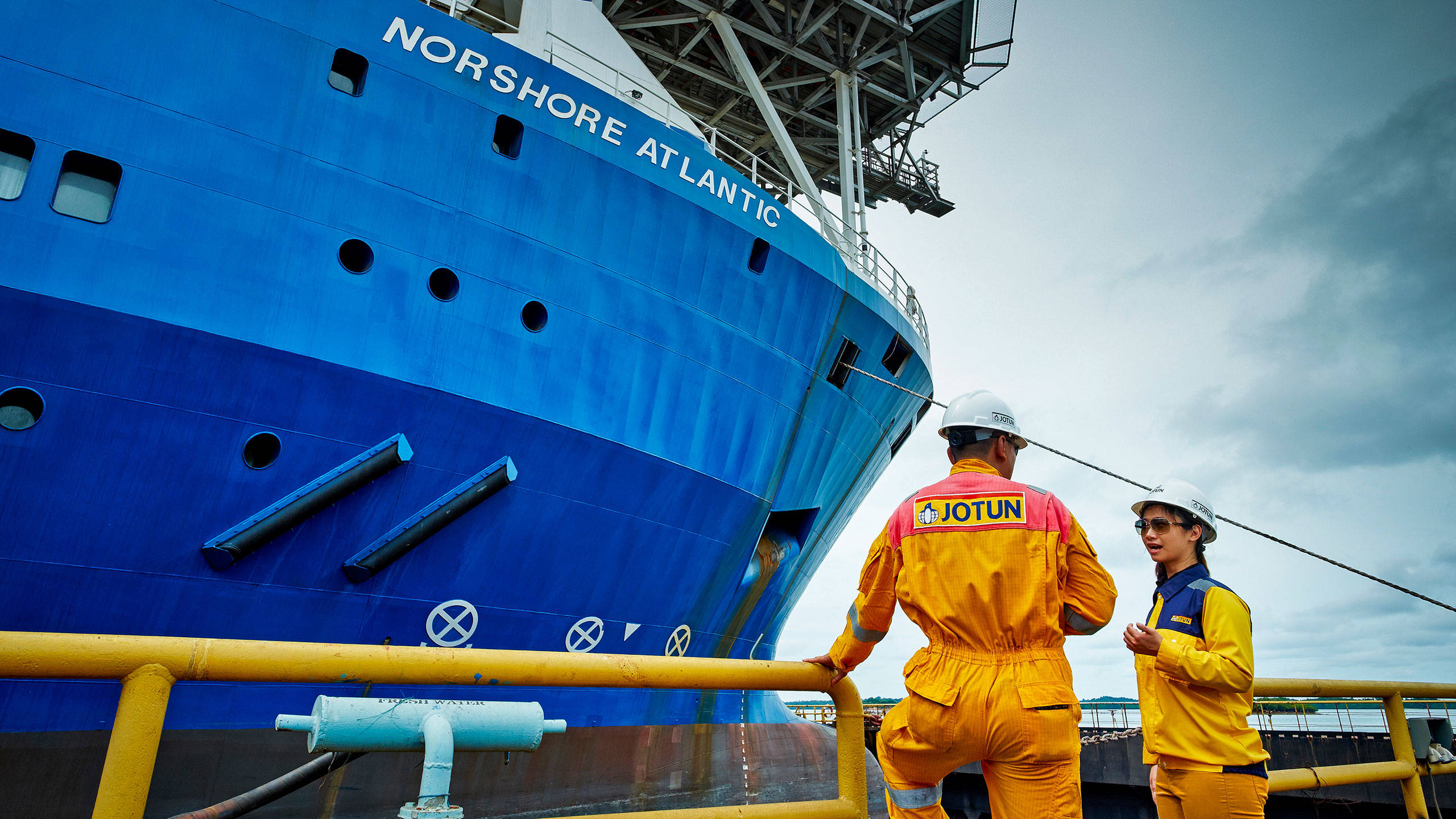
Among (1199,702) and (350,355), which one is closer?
(1199,702)

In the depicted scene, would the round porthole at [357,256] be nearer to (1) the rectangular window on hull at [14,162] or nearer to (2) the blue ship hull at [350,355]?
(2) the blue ship hull at [350,355]

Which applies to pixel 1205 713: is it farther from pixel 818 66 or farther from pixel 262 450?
pixel 818 66

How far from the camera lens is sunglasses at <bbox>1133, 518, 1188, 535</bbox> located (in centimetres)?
340

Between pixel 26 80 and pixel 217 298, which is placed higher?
pixel 26 80

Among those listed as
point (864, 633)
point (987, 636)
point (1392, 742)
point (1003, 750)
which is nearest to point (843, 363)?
point (1392, 742)

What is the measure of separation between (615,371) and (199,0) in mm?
4238

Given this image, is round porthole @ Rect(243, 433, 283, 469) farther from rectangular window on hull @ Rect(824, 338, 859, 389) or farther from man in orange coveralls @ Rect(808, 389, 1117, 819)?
rectangular window on hull @ Rect(824, 338, 859, 389)

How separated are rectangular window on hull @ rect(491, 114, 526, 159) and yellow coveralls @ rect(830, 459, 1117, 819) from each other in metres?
5.97

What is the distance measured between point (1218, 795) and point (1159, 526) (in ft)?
3.36

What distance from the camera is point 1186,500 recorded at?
3.44 meters

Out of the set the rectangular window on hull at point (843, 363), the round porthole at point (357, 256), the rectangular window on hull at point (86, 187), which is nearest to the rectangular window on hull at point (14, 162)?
the rectangular window on hull at point (86, 187)

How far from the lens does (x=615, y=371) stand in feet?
25.1

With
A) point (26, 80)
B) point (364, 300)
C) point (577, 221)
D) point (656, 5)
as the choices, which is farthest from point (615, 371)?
point (656, 5)

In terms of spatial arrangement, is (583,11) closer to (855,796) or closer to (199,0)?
(199,0)
